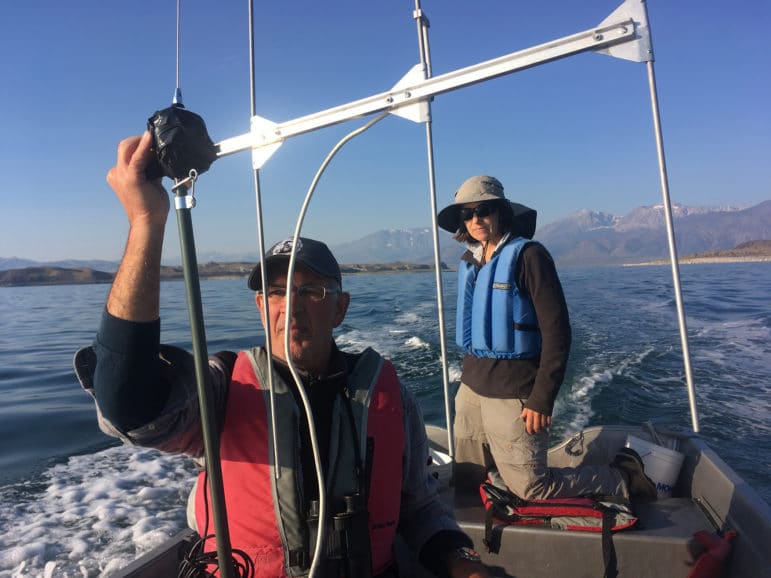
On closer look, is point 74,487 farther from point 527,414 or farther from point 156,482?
point 527,414

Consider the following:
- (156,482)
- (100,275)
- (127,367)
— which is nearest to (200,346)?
(127,367)

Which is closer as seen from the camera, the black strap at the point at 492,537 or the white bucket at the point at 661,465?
the black strap at the point at 492,537

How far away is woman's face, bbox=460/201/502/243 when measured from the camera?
281 cm

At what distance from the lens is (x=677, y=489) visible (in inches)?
117

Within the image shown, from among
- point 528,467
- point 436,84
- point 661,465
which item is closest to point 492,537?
point 528,467

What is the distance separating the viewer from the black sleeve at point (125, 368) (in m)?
1.00

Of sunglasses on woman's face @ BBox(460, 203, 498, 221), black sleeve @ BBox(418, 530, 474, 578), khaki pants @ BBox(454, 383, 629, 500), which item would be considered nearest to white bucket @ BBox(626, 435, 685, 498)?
khaki pants @ BBox(454, 383, 629, 500)

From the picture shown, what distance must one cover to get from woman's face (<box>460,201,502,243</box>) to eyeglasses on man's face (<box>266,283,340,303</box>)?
1.50 metres

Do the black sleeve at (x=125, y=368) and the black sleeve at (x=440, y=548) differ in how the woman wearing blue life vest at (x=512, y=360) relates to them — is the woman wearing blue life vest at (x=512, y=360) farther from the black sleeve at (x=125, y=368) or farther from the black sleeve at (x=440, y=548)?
the black sleeve at (x=125, y=368)

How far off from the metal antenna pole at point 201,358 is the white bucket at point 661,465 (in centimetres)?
283

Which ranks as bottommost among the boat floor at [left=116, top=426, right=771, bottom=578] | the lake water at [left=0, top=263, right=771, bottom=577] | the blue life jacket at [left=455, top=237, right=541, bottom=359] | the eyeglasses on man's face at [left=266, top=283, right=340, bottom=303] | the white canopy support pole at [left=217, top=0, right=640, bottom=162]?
the lake water at [left=0, top=263, right=771, bottom=577]

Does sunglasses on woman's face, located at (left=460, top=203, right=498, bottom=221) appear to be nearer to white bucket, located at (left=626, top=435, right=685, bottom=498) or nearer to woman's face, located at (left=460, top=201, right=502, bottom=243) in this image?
woman's face, located at (left=460, top=201, right=502, bottom=243)

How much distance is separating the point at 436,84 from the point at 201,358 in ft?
2.44

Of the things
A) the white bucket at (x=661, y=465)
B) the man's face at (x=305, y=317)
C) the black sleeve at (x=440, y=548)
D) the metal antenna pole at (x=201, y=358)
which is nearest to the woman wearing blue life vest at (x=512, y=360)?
the white bucket at (x=661, y=465)
